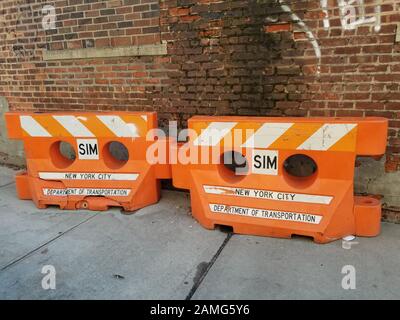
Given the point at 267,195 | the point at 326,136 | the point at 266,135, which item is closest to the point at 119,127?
the point at 266,135

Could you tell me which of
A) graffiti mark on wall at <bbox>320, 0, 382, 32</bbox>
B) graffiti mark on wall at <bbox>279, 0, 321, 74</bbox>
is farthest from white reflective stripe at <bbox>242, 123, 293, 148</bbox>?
graffiti mark on wall at <bbox>320, 0, 382, 32</bbox>

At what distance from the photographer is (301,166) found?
12.3 feet

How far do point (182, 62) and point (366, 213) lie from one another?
2664 millimetres

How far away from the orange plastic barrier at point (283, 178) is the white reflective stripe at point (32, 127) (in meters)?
1.86

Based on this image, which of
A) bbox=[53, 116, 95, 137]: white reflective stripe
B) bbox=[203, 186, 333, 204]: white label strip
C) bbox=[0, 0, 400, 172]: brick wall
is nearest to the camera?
bbox=[203, 186, 333, 204]: white label strip

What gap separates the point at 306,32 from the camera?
11.4 feet

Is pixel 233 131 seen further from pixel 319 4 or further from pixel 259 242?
pixel 319 4

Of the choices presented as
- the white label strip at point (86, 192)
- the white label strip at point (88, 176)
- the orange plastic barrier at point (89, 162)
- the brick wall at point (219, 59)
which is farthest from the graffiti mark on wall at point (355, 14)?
the white label strip at point (86, 192)

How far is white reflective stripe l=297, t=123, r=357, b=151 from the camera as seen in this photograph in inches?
117

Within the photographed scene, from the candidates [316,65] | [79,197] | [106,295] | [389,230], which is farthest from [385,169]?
[79,197]

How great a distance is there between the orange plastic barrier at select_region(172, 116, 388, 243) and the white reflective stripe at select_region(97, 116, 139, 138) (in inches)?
29.1

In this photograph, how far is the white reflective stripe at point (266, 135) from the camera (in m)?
3.14

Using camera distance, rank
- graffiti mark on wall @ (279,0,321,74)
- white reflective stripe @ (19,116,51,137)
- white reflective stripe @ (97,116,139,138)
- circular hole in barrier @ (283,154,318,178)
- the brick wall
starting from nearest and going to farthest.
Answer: the brick wall → graffiti mark on wall @ (279,0,321,74) → circular hole in barrier @ (283,154,318,178) → white reflective stripe @ (97,116,139,138) → white reflective stripe @ (19,116,51,137)

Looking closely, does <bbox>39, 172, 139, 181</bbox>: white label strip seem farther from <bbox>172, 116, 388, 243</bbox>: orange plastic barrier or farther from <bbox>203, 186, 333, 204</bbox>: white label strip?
<bbox>203, 186, 333, 204</bbox>: white label strip
